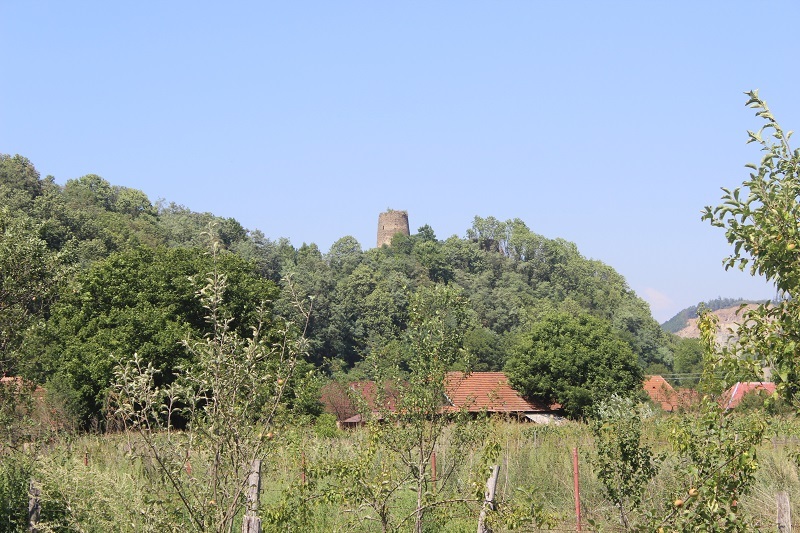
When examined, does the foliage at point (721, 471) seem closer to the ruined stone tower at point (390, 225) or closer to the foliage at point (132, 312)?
the foliage at point (132, 312)

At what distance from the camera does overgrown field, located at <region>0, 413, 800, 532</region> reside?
7.64 m

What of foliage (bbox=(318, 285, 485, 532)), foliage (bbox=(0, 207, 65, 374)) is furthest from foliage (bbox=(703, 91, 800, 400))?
foliage (bbox=(0, 207, 65, 374))

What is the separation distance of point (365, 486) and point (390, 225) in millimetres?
143058

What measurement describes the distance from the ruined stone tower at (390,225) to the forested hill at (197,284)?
12037 mm

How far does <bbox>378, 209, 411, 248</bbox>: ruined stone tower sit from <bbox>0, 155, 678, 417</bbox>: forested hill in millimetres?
12037

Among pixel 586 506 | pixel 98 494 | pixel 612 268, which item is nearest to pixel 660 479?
pixel 586 506

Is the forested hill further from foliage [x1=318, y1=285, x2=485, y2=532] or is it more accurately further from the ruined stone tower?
the ruined stone tower

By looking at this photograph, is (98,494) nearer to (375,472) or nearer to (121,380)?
(375,472)

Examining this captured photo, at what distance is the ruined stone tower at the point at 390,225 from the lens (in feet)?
494

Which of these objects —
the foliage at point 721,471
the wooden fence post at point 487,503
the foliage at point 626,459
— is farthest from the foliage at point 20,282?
the foliage at point 721,471

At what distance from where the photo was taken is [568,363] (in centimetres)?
4944

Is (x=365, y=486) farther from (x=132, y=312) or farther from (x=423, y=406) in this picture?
(x=132, y=312)

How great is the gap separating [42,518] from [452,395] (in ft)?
18.6

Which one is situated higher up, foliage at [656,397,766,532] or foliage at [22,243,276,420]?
foliage at [22,243,276,420]
